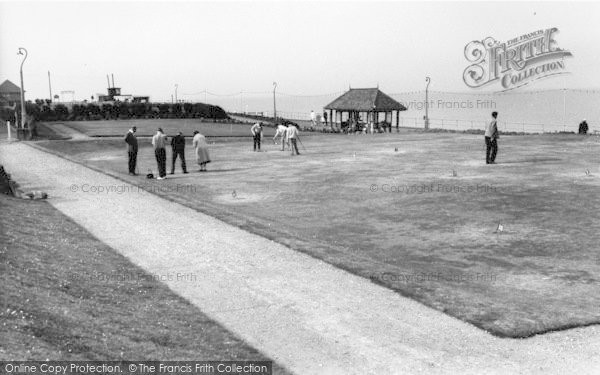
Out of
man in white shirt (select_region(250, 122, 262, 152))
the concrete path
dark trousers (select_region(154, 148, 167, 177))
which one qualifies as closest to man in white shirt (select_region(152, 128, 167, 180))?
dark trousers (select_region(154, 148, 167, 177))

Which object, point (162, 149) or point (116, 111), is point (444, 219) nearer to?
point (162, 149)

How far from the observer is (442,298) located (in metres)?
7.97

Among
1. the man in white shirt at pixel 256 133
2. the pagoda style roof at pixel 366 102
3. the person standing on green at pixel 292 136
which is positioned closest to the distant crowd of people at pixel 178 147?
the person standing on green at pixel 292 136

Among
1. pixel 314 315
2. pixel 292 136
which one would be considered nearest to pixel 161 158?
pixel 292 136

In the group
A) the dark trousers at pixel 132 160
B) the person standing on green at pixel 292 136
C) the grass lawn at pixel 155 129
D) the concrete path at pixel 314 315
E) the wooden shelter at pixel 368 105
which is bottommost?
the concrete path at pixel 314 315

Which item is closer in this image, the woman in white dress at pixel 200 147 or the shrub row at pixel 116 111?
the woman in white dress at pixel 200 147

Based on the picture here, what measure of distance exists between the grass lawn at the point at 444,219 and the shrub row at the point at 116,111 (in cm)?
4398

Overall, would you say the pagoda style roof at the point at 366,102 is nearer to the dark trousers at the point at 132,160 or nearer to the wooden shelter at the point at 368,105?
the wooden shelter at the point at 368,105

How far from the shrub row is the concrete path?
54801mm

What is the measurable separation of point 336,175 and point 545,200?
797cm

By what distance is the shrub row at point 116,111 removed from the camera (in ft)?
217

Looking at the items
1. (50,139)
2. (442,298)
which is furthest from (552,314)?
(50,139)

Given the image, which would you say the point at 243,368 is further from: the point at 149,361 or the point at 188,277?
the point at 188,277

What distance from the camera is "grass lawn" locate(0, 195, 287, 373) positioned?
569cm
